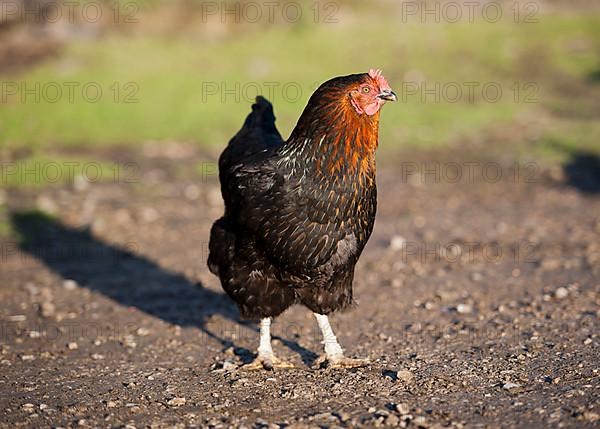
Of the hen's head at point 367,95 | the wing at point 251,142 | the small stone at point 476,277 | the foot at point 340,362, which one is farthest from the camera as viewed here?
the small stone at point 476,277

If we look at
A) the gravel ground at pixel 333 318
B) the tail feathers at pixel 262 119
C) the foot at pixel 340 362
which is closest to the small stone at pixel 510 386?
the gravel ground at pixel 333 318

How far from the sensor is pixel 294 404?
471 cm

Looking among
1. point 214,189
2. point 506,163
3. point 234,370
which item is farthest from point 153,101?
point 234,370

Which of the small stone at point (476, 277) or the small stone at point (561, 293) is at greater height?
the small stone at point (561, 293)

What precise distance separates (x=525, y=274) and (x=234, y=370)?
127 inches

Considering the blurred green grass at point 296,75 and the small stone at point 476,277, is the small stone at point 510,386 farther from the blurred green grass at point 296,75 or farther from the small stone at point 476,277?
the blurred green grass at point 296,75

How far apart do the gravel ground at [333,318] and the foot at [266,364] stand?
82 millimetres

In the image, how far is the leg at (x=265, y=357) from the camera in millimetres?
5430

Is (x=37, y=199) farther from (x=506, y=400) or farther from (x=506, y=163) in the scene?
(x=506, y=400)

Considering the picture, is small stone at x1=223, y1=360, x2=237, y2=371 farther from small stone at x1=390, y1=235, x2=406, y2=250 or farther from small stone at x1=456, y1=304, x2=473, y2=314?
small stone at x1=390, y1=235, x2=406, y2=250

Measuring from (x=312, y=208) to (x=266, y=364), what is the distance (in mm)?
1165

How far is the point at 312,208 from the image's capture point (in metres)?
5.05

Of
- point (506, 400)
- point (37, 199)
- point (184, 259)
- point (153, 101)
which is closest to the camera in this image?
point (506, 400)

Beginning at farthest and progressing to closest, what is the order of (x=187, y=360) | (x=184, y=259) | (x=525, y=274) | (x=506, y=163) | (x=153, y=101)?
1. (x=153, y=101)
2. (x=506, y=163)
3. (x=184, y=259)
4. (x=525, y=274)
5. (x=187, y=360)
